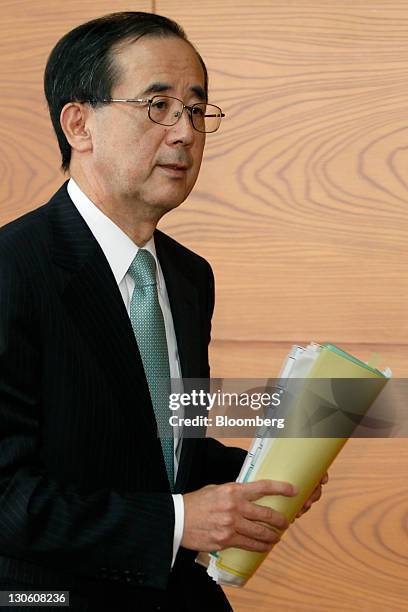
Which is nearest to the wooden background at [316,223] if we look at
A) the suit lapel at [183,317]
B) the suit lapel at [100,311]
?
the suit lapel at [183,317]

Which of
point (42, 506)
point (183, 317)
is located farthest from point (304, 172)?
point (42, 506)

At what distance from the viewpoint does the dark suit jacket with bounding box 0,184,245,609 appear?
1156 millimetres

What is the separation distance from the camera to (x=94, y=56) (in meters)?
1.38

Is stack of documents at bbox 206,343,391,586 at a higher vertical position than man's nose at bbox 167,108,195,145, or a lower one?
lower

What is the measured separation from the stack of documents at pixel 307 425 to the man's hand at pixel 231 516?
0.08ft

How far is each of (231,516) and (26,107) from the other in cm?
135

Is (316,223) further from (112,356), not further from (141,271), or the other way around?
(112,356)

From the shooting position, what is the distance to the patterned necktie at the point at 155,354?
1.32 m

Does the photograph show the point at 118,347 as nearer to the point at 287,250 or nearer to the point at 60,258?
the point at 60,258

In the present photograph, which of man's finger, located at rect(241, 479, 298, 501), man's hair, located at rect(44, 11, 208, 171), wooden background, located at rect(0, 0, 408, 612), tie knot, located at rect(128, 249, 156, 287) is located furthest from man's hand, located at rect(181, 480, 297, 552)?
wooden background, located at rect(0, 0, 408, 612)

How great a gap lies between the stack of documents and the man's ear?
0.46 metres

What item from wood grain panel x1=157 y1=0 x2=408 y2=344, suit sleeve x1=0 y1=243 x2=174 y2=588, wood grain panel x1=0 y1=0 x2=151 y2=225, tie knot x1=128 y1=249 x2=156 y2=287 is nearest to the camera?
suit sleeve x1=0 y1=243 x2=174 y2=588

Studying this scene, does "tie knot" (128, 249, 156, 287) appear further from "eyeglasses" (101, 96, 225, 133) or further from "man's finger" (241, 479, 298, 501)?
"man's finger" (241, 479, 298, 501)

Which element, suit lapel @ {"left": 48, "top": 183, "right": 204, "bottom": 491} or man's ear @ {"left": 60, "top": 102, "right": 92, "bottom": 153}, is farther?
man's ear @ {"left": 60, "top": 102, "right": 92, "bottom": 153}
